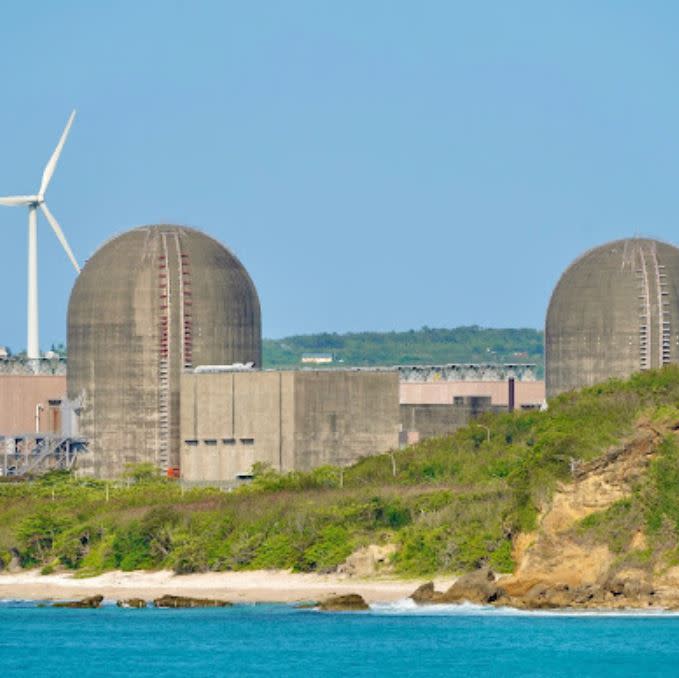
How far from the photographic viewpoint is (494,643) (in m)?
85.8

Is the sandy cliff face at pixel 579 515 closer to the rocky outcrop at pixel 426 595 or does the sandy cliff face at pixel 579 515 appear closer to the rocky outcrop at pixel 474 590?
the rocky outcrop at pixel 474 590

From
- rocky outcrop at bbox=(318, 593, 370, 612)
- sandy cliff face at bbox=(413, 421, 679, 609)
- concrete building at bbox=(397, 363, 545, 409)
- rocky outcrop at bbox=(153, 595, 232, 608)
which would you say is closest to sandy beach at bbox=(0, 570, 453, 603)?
rocky outcrop at bbox=(153, 595, 232, 608)

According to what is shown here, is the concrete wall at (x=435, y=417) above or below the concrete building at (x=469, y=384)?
below

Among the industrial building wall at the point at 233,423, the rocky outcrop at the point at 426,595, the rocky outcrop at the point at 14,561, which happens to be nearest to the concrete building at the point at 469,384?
the industrial building wall at the point at 233,423

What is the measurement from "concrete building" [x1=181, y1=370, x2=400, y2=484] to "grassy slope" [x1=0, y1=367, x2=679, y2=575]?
11.5 meters

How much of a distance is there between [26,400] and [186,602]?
2527 inches

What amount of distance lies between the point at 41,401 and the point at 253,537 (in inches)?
2194

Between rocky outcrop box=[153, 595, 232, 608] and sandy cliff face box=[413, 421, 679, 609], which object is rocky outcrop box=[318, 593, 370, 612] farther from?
sandy cliff face box=[413, 421, 679, 609]

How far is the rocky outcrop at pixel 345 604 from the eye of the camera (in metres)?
95.0

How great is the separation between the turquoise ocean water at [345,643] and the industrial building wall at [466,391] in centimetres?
7702

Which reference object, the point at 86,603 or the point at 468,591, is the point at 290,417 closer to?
the point at 86,603

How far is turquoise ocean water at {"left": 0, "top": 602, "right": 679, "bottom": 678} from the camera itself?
81.9 meters

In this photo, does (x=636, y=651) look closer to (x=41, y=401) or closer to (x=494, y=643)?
(x=494, y=643)

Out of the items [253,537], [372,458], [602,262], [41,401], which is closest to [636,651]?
[253,537]
